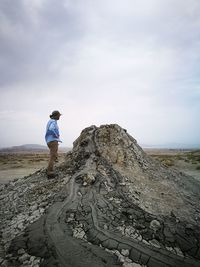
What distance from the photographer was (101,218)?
437 centimetres

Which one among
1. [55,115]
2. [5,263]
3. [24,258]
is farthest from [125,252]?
[55,115]

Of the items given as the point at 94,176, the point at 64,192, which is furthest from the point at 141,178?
the point at 64,192

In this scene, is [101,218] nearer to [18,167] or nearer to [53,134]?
[53,134]

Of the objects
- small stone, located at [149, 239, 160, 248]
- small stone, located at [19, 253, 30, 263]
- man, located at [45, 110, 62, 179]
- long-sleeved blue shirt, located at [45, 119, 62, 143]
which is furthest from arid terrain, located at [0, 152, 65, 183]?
small stone, located at [149, 239, 160, 248]

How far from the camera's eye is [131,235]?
3961 mm

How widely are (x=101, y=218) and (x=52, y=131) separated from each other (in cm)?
304

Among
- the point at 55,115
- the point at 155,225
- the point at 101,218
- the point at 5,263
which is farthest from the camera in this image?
the point at 55,115

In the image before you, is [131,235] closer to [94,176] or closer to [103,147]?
[94,176]

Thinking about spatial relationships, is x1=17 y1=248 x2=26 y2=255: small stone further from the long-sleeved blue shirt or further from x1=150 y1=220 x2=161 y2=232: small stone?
the long-sleeved blue shirt

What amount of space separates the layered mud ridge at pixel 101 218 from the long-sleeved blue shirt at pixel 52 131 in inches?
46.3

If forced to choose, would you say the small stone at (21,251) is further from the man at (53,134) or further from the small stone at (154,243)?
the man at (53,134)

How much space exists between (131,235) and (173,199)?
2.16 meters

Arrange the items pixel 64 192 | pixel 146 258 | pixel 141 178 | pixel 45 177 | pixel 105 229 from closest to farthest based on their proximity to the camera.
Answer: pixel 146 258 → pixel 105 229 → pixel 64 192 → pixel 141 178 → pixel 45 177

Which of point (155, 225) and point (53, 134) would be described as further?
point (53, 134)
